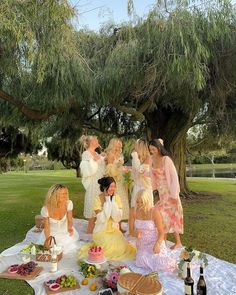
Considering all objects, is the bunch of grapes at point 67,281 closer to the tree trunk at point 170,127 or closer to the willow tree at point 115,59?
the willow tree at point 115,59

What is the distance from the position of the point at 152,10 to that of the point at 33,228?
4732 millimetres

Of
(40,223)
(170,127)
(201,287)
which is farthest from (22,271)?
(170,127)

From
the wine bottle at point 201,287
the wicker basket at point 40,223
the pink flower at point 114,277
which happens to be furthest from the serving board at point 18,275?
the wicker basket at point 40,223

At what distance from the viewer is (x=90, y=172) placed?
5734mm

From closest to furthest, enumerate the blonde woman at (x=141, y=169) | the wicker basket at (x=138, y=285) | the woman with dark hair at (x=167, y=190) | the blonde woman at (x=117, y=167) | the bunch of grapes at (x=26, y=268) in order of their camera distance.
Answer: the wicker basket at (x=138, y=285) → the bunch of grapes at (x=26, y=268) → the woman with dark hair at (x=167, y=190) → the blonde woman at (x=141, y=169) → the blonde woman at (x=117, y=167)

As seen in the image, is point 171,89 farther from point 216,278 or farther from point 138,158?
point 216,278

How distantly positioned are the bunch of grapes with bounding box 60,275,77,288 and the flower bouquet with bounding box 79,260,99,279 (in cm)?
20

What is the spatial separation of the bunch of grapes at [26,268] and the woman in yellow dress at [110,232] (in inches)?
25.7

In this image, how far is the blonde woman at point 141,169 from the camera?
5.30 metres

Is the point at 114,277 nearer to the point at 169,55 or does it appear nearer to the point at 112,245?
the point at 112,245

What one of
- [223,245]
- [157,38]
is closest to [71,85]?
[157,38]

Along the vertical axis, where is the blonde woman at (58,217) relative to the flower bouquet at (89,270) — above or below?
above

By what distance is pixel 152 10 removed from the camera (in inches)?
241

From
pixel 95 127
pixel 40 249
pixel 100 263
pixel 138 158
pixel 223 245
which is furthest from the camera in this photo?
pixel 95 127
